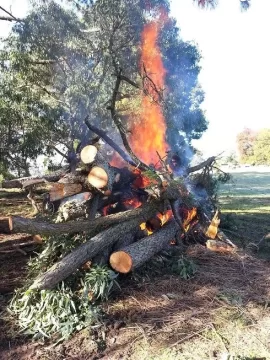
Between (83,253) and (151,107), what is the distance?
12.3m

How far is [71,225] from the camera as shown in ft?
15.2

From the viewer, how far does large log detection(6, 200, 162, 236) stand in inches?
163

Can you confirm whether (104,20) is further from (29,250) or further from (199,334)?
(199,334)

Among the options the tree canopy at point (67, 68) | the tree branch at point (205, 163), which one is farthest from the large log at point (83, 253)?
the tree canopy at point (67, 68)

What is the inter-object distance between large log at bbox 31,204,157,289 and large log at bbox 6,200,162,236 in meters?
0.08

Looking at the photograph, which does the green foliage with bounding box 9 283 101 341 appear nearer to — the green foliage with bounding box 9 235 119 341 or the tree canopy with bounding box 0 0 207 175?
the green foliage with bounding box 9 235 119 341

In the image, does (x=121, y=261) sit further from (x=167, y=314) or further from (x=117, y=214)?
(x=167, y=314)

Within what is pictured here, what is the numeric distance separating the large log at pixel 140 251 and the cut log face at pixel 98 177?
1.15m

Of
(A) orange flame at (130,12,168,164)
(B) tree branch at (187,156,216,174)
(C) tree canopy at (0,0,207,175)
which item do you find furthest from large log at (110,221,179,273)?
(C) tree canopy at (0,0,207,175)

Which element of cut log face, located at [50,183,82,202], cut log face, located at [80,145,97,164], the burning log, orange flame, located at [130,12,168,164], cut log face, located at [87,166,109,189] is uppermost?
orange flame, located at [130,12,168,164]

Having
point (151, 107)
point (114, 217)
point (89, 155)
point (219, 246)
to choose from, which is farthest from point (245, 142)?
point (114, 217)

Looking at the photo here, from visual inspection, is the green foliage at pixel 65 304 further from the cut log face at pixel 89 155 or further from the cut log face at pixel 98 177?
the cut log face at pixel 89 155

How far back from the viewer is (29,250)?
6.01 meters

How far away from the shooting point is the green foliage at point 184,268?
4994 millimetres
